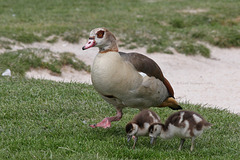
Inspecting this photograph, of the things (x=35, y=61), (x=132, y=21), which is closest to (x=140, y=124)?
(x=35, y=61)

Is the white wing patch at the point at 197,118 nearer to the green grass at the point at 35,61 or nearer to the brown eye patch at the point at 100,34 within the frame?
the brown eye patch at the point at 100,34

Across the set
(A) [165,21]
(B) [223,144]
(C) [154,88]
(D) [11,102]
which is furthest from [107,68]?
(A) [165,21]

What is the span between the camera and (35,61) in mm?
10016

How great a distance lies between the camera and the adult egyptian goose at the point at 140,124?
4.96 meters

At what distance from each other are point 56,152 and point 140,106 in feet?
4.37

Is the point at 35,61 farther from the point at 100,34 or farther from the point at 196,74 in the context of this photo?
the point at 100,34

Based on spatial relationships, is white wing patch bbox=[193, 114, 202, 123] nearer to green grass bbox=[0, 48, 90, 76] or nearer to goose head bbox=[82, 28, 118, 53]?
goose head bbox=[82, 28, 118, 53]

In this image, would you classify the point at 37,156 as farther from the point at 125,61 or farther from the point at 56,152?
the point at 125,61

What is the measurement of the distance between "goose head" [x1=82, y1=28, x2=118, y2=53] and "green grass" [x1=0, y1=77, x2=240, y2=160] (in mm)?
1123

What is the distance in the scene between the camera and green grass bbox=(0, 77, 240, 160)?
474cm

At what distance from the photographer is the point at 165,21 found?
15.2 metres

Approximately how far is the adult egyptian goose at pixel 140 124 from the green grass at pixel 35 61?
4.91 meters

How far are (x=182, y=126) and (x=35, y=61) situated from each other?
5.97 meters

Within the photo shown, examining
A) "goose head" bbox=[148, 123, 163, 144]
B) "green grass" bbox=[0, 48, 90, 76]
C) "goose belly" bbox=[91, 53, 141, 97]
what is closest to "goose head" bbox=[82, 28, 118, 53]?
"goose belly" bbox=[91, 53, 141, 97]
